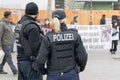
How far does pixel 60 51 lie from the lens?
19.4ft

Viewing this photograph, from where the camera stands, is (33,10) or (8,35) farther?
(8,35)

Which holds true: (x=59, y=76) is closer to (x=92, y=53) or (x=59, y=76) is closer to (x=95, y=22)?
(x=92, y=53)

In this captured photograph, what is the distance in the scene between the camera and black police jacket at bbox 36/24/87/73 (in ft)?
19.3

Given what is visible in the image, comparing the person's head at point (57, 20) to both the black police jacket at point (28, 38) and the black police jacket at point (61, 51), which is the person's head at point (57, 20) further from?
the black police jacket at point (28, 38)

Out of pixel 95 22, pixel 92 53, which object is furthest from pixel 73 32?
pixel 95 22

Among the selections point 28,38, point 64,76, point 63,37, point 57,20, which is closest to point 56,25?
point 57,20

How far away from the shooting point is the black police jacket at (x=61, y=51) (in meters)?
5.89

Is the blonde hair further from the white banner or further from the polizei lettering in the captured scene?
the white banner

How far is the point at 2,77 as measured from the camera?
1097cm

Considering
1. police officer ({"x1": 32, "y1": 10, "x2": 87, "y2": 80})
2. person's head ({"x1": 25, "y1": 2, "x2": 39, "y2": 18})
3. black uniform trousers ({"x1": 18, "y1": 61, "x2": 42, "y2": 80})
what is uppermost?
person's head ({"x1": 25, "y1": 2, "x2": 39, "y2": 18})

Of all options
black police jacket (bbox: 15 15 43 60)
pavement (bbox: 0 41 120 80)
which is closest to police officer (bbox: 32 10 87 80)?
black police jacket (bbox: 15 15 43 60)

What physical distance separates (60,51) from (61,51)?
14 millimetres

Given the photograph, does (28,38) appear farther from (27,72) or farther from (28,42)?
(27,72)

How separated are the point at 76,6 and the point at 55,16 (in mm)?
37631
